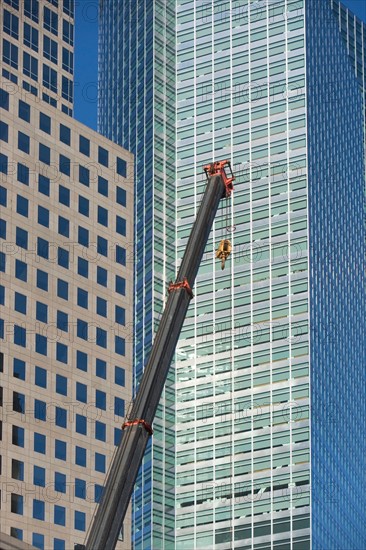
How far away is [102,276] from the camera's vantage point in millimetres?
171125

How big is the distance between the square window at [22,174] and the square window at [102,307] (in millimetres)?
12042

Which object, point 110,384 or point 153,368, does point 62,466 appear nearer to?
point 110,384

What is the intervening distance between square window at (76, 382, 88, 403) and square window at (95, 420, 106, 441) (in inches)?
86.7

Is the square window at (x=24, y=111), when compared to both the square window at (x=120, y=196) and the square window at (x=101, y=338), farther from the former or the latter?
the square window at (x=101, y=338)

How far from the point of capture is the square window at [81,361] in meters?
166

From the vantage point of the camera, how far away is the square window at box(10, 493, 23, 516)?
154875mm

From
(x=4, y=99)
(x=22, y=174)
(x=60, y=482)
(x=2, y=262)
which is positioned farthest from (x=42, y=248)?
(x=60, y=482)

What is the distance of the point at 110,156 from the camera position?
176 meters

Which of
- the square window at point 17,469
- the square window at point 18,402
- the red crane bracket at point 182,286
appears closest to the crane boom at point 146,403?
the red crane bracket at point 182,286

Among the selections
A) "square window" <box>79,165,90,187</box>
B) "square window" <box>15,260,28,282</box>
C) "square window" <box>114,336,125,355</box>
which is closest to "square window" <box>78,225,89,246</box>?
"square window" <box>79,165,90,187</box>

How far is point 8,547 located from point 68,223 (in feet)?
157

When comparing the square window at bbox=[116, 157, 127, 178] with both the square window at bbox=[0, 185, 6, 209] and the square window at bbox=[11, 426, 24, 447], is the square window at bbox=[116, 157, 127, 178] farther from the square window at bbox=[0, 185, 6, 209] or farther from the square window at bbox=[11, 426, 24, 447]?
the square window at bbox=[11, 426, 24, 447]


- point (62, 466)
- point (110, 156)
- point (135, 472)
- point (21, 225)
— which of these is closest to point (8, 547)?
point (135, 472)

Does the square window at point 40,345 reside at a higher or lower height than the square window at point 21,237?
lower
